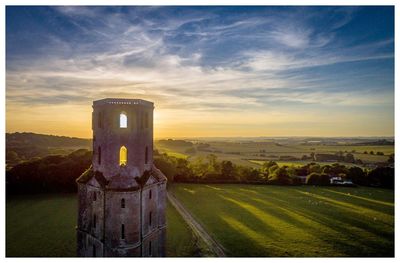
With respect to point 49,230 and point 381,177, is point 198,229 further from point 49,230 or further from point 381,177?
point 381,177

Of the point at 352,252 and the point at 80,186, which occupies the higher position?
the point at 80,186

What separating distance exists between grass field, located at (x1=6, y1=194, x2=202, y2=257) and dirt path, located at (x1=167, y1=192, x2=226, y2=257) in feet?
1.24

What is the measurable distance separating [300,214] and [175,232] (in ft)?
30.0

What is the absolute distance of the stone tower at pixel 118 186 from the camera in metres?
9.77

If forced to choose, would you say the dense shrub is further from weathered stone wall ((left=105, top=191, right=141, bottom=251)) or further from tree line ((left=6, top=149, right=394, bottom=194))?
weathered stone wall ((left=105, top=191, right=141, bottom=251))

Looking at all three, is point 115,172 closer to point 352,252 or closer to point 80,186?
point 80,186

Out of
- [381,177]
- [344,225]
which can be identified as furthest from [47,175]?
[381,177]

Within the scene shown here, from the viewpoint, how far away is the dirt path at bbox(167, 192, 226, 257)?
46.9 feet

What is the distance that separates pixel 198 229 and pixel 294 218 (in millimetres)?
6745

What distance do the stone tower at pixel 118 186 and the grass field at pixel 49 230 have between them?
169 inches

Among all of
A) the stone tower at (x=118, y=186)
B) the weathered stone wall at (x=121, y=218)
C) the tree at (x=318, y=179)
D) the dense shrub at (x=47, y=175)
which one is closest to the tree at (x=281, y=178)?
the tree at (x=318, y=179)

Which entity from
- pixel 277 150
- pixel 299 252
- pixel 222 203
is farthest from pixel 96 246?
pixel 277 150

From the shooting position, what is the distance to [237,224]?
17.9 metres

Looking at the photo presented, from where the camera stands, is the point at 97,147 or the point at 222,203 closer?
the point at 97,147
